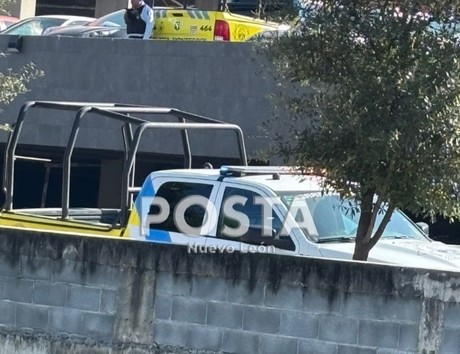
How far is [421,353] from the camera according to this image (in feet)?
20.9

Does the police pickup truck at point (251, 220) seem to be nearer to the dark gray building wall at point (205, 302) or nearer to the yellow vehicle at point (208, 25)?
the dark gray building wall at point (205, 302)

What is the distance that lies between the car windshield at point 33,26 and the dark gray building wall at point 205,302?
1425cm

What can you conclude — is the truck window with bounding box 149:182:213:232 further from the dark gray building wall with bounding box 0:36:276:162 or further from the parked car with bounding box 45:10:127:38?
the parked car with bounding box 45:10:127:38

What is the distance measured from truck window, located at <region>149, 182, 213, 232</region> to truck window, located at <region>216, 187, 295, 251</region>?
230 millimetres

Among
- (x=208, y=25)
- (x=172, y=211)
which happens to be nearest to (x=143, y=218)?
(x=172, y=211)

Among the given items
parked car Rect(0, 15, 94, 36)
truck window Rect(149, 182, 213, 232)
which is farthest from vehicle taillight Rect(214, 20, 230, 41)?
truck window Rect(149, 182, 213, 232)

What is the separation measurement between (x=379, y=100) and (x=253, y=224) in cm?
198

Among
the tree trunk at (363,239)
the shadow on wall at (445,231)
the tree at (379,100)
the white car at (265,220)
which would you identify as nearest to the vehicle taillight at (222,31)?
the shadow on wall at (445,231)

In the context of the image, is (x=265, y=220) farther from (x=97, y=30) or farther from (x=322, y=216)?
(x=97, y=30)

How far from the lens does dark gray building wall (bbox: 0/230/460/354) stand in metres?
6.44

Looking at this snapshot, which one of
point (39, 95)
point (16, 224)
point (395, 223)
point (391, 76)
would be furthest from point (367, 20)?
point (39, 95)

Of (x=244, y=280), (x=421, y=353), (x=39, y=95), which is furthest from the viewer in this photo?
(x=39, y=95)

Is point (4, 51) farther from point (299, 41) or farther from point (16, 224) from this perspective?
point (299, 41)

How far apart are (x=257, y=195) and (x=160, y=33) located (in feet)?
33.1
